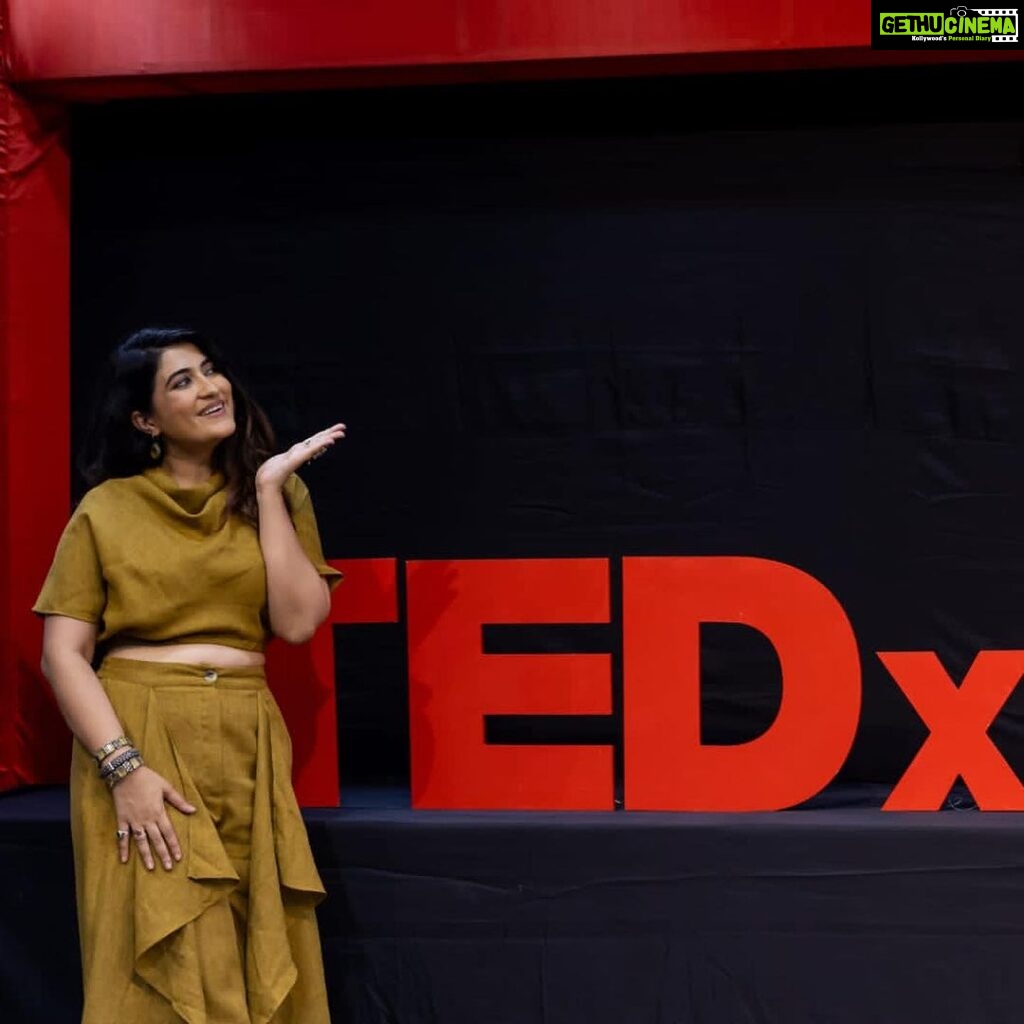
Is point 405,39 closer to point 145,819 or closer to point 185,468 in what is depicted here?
point 185,468

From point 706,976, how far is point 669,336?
1355 millimetres

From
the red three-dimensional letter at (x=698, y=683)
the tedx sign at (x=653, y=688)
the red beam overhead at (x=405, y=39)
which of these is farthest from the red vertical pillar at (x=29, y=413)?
the red three-dimensional letter at (x=698, y=683)

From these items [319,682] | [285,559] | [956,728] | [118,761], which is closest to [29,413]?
[319,682]

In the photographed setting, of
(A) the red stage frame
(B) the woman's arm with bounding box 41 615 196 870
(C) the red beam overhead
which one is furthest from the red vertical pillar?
(B) the woman's arm with bounding box 41 615 196 870

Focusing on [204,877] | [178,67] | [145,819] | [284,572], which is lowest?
[204,877]

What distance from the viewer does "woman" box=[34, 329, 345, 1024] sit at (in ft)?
8.84

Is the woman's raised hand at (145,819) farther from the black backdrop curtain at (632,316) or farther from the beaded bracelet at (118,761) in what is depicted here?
the black backdrop curtain at (632,316)

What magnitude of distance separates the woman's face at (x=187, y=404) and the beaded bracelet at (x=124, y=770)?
0.57 meters

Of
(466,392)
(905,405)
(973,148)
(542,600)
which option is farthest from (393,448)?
(973,148)

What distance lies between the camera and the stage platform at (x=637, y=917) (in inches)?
126

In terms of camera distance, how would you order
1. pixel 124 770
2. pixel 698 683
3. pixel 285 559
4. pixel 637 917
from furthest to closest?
pixel 698 683, pixel 637 917, pixel 285 559, pixel 124 770

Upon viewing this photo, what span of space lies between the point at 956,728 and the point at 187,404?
66.4 inches

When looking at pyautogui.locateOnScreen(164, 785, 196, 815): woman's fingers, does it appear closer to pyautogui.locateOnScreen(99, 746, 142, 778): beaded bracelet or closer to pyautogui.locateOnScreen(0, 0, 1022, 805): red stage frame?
pyautogui.locateOnScreen(99, 746, 142, 778): beaded bracelet

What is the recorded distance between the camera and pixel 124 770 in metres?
2.68
